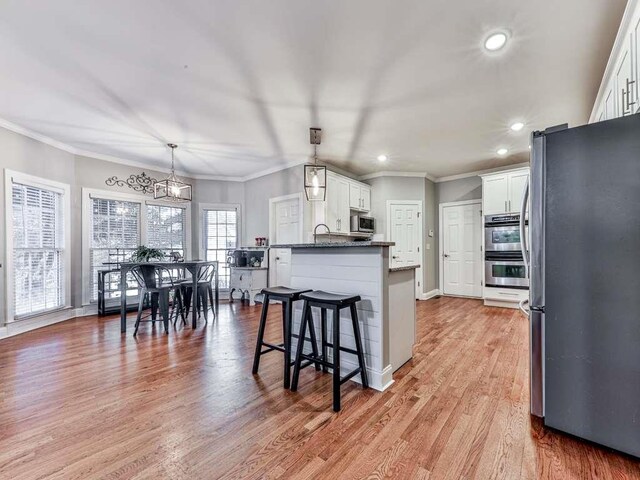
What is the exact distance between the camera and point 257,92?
290cm

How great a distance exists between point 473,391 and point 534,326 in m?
0.77

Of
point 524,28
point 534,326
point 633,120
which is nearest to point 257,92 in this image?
point 524,28

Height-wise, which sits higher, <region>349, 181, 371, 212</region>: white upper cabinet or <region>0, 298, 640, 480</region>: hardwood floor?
<region>349, 181, 371, 212</region>: white upper cabinet

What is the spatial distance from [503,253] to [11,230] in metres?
7.09

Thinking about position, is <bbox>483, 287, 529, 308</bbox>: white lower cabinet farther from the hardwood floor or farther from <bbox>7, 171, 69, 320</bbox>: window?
<bbox>7, 171, 69, 320</bbox>: window

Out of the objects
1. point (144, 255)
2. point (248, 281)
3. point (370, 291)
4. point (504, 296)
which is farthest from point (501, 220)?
point (144, 255)

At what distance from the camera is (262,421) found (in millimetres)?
1822

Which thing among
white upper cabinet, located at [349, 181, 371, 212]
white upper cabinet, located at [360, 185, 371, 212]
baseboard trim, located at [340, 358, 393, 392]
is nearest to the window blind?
baseboard trim, located at [340, 358, 393, 392]

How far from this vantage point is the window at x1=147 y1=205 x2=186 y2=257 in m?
5.51

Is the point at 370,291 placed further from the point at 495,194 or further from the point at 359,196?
the point at 495,194

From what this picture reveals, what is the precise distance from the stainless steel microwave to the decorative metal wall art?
3.85 meters

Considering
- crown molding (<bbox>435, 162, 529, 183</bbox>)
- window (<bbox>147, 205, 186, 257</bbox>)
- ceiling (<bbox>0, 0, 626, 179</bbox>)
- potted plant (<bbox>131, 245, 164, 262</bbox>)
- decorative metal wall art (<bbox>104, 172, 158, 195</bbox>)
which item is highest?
ceiling (<bbox>0, 0, 626, 179</bbox>)

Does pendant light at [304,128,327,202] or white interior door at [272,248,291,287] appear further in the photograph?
white interior door at [272,248,291,287]

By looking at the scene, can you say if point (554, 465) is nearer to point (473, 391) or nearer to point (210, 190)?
point (473, 391)
